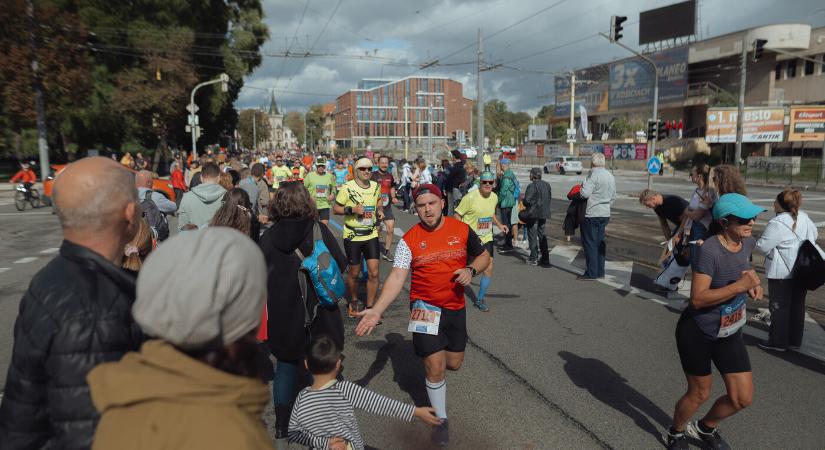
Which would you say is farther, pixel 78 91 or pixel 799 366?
pixel 78 91

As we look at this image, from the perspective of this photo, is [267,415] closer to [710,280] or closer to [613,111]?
[710,280]

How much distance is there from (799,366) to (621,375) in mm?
1638

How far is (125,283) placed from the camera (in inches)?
66.1

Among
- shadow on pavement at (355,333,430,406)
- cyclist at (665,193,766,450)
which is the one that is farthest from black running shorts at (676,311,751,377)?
shadow on pavement at (355,333,430,406)

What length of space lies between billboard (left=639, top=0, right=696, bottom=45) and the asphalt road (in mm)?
53941

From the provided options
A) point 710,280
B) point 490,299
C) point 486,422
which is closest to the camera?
point 710,280

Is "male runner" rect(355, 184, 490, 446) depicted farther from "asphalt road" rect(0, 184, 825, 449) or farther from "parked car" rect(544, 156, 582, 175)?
"parked car" rect(544, 156, 582, 175)

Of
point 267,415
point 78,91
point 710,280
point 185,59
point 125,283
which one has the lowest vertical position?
point 267,415

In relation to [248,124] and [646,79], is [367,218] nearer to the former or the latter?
[646,79]

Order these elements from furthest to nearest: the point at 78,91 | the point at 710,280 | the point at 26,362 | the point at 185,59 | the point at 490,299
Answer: the point at 185,59 → the point at 78,91 → the point at 490,299 → the point at 710,280 → the point at 26,362

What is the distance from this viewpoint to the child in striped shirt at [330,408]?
2.72 metres

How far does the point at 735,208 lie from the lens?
320 centimetres

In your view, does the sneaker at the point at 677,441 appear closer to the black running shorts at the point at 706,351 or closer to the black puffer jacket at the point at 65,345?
the black running shorts at the point at 706,351

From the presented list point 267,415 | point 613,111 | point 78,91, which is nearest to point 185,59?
point 78,91
